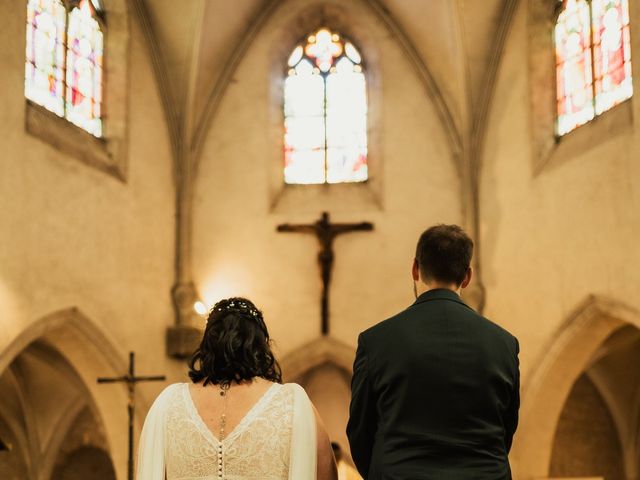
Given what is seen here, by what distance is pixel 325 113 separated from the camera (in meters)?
16.0

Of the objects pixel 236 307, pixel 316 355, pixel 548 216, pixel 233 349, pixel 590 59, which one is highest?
pixel 590 59

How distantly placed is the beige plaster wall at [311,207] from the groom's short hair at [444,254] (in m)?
11.5

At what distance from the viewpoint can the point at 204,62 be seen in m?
15.6

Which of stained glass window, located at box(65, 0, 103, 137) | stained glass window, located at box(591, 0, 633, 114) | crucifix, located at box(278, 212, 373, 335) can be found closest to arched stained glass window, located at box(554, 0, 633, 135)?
stained glass window, located at box(591, 0, 633, 114)

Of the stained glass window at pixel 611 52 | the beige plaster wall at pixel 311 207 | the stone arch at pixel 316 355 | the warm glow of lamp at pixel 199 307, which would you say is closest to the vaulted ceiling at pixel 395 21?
the beige plaster wall at pixel 311 207

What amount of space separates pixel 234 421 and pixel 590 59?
10380 millimetres

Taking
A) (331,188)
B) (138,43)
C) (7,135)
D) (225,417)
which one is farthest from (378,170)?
(225,417)

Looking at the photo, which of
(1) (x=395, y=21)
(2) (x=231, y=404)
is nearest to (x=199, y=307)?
(1) (x=395, y=21)

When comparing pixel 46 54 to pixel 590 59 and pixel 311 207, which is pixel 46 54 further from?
pixel 590 59

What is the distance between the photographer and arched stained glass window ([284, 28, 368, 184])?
15797 mm

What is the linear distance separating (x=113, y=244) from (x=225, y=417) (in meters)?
9.89

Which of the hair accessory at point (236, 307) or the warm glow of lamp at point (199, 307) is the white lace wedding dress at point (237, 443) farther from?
the warm glow of lamp at point (199, 307)

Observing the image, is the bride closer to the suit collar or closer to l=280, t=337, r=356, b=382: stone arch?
the suit collar

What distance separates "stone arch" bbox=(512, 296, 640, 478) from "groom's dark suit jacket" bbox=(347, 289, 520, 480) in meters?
9.06
